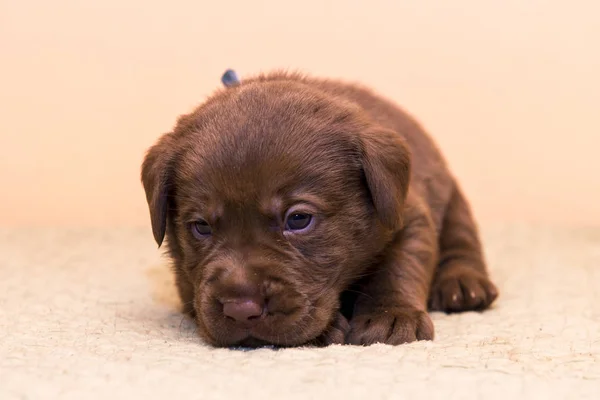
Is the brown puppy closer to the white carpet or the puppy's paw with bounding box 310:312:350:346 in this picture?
the puppy's paw with bounding box 310:312:350:346

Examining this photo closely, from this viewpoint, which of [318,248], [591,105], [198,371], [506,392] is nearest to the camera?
[506,392]

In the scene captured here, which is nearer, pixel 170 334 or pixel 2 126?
pixel 170 334

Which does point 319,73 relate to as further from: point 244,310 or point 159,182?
point 244,310

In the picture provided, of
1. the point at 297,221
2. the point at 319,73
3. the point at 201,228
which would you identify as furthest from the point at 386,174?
the point at 319,73

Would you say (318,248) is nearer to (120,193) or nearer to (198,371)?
(198,371)

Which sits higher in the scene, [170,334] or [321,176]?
[321,176]

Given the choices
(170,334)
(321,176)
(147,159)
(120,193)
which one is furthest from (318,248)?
(120,193)

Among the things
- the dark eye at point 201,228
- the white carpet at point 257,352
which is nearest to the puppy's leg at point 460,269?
the white carpet at point 257,352
